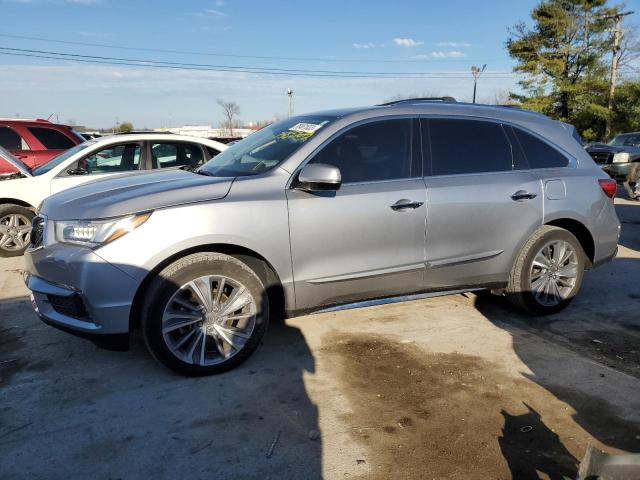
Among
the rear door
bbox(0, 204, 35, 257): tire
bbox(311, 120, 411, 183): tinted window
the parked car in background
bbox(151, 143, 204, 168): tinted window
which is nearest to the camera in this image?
bbox(311, 120, 411, 183): tinted window

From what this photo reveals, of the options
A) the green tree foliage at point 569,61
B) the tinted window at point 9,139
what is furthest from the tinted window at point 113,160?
the green tree foliage at point 569,61

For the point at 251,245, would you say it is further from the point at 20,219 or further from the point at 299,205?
the point at 20,219

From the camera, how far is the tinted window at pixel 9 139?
888 cm

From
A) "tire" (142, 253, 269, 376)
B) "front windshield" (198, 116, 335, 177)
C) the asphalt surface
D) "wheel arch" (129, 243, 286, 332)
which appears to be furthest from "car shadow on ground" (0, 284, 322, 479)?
"front windshield" (198, 116, 335, 177)

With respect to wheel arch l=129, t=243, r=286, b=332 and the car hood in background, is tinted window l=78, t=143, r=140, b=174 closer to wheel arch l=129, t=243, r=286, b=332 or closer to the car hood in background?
wheel arch l=129, t=243, r=286, b=332

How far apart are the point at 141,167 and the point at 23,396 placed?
451 centimetres

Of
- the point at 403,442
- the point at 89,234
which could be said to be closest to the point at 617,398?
the point at 403,442

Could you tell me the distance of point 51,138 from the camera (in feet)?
30.2

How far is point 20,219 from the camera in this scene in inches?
276

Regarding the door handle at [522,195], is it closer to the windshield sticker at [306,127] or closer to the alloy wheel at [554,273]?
the alloy wheel at [554,273]

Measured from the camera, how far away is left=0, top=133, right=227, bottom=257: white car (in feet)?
Result: 22.7

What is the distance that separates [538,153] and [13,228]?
6515 millimetres

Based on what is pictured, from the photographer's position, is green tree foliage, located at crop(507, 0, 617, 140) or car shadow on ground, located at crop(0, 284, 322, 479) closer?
car shadow on ground, located at crop(0, 284, 322, 479)

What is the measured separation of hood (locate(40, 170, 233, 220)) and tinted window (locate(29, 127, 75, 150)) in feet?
20.1
